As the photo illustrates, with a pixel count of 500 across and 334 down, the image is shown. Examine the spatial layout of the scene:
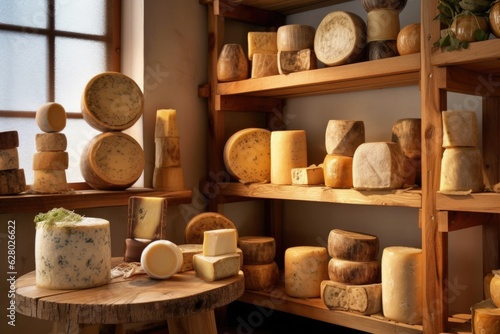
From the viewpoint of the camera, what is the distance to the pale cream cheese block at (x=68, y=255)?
1.84m

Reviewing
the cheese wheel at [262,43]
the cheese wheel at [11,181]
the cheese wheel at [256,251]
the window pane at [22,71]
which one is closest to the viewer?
the cheese wheel at [11,181]

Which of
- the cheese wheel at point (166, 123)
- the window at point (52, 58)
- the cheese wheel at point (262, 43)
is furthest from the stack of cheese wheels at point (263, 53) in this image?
the window at point (52, 58)

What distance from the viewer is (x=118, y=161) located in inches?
109

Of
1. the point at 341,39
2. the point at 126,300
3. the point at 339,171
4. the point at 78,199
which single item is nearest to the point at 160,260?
the point at 126,300

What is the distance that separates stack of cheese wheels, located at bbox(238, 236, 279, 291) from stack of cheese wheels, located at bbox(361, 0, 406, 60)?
1.07 metres

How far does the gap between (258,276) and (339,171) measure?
0.72 m

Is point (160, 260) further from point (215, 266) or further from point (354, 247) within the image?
point (354, 247)

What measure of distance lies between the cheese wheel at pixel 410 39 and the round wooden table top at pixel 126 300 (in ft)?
3.85

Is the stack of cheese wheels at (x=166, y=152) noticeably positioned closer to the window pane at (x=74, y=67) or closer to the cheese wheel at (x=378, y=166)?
the window pane at (x=74, y=67)

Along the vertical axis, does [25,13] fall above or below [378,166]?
above

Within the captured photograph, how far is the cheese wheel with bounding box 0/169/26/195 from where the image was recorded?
2.43m

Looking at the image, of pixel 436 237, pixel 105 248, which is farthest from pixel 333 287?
pixel 105 248

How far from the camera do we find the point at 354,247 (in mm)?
2512

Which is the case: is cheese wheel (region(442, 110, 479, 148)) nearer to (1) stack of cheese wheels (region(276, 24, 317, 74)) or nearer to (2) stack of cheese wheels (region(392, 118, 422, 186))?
(2) stack of cheese wheels (region(392, 118, 422, 186))
